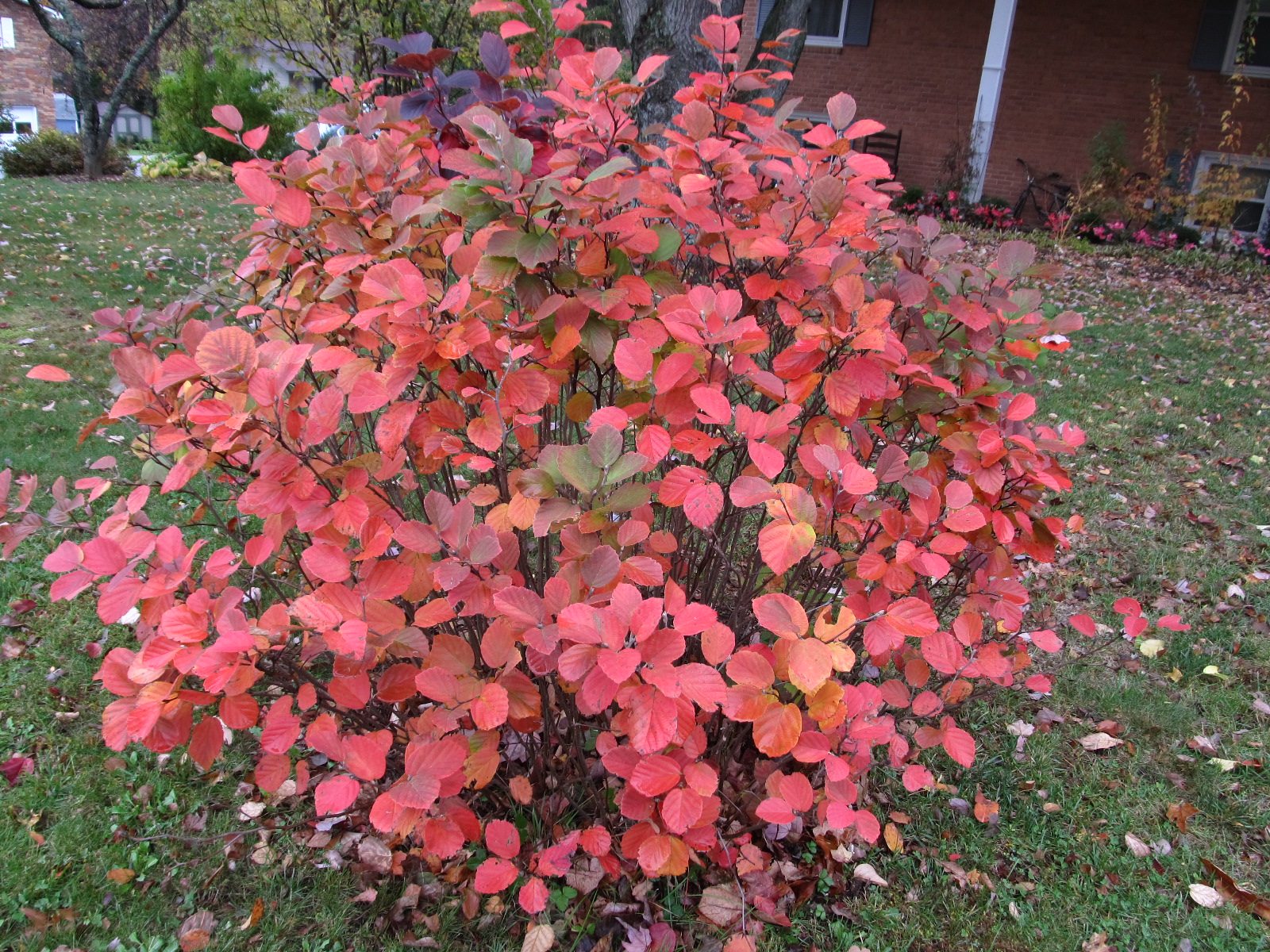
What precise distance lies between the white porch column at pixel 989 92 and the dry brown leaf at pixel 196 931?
51.8ft

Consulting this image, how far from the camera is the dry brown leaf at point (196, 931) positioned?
193cm

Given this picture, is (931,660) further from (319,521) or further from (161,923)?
(161,923)

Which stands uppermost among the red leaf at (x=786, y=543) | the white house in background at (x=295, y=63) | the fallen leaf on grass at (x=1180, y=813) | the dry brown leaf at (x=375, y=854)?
the white house in background at (x=295, y=63)

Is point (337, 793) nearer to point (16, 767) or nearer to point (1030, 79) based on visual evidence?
point (16, 767)

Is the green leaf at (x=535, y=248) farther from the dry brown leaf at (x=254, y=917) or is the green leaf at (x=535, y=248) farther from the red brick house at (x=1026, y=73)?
the red brick house at (x=1026, y=73)

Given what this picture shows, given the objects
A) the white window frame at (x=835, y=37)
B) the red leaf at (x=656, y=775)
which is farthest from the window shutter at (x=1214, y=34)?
the red leaf at (x=656, y=775)

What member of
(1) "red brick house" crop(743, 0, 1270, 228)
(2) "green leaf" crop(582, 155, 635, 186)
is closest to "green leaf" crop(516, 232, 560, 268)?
(2) "green leaf" crop(582, 155, 635, 186)

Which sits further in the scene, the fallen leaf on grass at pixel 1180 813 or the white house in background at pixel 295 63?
the white house in background at pixel 295 63

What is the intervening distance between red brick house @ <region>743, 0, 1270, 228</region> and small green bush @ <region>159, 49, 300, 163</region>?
36.3 ft

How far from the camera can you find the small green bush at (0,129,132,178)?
17203 millimetres

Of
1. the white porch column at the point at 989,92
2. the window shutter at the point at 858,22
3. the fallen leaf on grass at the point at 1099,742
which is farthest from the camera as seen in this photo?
the window shutter at the point at 858,22

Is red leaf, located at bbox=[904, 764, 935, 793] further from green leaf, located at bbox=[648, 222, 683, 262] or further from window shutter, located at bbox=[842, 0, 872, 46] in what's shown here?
window shutter, located at bbox=[842, 0, 872, 46]

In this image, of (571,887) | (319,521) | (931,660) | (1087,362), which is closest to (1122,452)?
(1087,362)

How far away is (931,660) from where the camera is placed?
5.67ft
